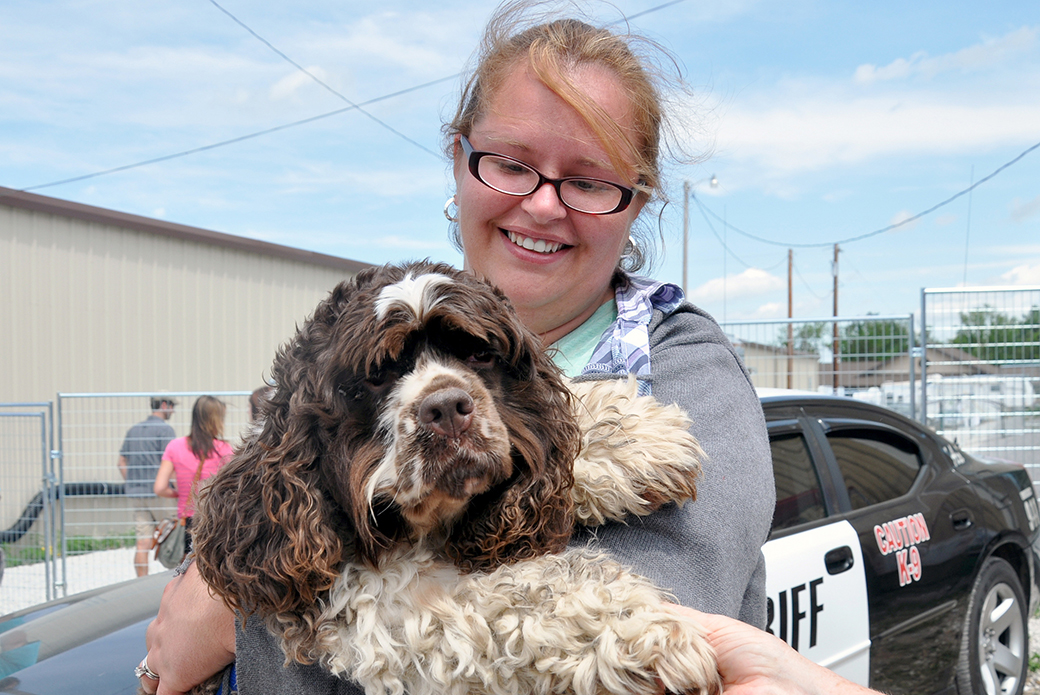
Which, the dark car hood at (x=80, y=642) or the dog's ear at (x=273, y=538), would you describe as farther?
the dark car hood at (x=80, y=642)

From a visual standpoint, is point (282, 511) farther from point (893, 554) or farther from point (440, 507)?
point (893, 554)

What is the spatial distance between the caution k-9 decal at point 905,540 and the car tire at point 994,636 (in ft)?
2.41

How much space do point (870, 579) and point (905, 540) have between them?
0.51 metres

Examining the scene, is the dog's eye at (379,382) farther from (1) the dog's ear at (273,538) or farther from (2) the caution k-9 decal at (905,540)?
(2) the caution k-9 decal at (905,540)

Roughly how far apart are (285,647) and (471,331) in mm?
717

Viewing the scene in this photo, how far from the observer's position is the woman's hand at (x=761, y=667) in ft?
4.46

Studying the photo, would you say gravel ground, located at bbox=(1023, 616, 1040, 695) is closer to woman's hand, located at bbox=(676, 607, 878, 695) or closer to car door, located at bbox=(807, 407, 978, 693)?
car door, located at bbox=(807, 407, 978, 693)

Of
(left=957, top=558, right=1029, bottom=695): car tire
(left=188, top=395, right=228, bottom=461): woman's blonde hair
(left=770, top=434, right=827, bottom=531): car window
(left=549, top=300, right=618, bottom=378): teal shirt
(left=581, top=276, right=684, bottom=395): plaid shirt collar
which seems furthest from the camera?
(left=188, top=395, right=228, bottom=461): woman's blonde hair

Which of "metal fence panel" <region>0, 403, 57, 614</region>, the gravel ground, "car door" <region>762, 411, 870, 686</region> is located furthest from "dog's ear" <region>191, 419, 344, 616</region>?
"metal fence panel" <region>0, 403, 57, 614</region>

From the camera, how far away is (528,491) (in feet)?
5.39

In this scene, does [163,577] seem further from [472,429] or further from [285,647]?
[472,429]

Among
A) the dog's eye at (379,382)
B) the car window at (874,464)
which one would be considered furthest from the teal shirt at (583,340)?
the car window at (874,464)

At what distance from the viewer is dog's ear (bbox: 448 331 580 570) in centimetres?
162

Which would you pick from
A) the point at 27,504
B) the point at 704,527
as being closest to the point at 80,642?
the point at 704,527
